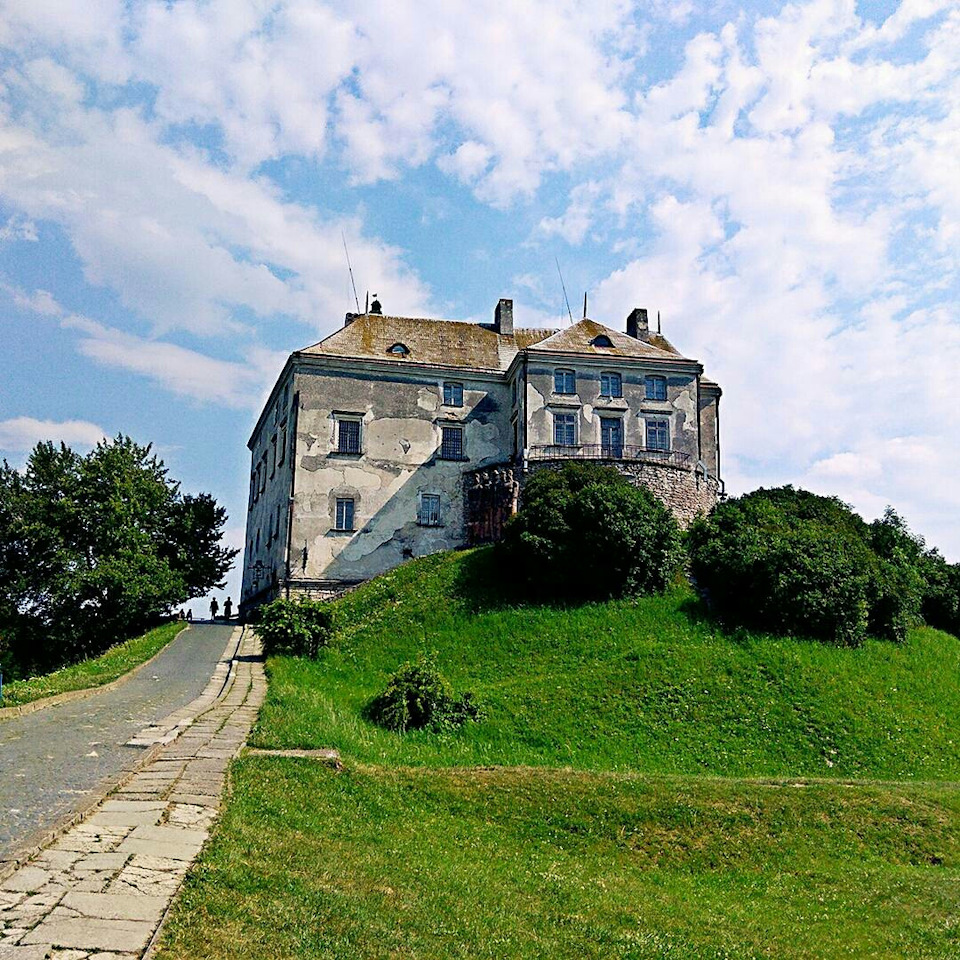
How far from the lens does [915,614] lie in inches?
1163

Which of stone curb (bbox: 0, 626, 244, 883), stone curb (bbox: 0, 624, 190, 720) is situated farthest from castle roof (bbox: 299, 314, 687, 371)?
stone curb (bbox: 0, 626, 244, 883)

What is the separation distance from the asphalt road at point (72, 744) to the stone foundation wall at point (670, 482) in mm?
17451

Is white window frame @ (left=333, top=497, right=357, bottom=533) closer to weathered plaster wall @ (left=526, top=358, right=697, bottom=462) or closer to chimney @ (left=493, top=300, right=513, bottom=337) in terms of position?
weathered plaster wall @ (left=526, top=358, right=697, bottom=462)

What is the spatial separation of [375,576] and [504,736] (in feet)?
64.0

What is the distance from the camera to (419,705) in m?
19.2

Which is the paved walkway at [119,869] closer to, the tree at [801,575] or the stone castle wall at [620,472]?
the tree at [801,575]

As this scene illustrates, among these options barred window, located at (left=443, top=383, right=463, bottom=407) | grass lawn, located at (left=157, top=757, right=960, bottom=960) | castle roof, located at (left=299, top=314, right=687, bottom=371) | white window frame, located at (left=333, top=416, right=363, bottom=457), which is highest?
castle roof, located at (left=299, top=314, right=687, bottom=371)

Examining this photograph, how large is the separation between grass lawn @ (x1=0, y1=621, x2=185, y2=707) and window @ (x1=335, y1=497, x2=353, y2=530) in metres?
7.54

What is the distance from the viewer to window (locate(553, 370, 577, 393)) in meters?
39.5

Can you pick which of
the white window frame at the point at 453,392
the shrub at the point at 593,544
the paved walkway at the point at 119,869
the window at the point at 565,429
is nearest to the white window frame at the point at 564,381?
the window at the point at 565,429

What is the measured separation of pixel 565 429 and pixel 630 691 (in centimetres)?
1883

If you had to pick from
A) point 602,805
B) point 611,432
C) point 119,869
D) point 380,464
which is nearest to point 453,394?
point 380,464

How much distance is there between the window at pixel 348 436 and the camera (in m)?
39.6

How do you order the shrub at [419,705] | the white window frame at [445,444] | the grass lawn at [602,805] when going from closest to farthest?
the grass lawn at [602,805]
the shrub at [419,705]
the white window frame at [445,444]
